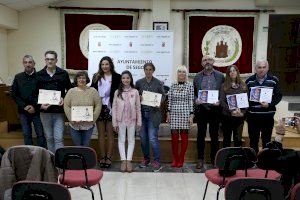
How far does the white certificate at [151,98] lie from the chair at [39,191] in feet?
8.31

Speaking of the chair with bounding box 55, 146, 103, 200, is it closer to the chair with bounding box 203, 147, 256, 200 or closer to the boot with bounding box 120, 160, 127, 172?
the chair with bounding box 203, 147, 256, 200

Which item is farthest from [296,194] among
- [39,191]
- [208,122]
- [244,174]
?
[208,122]

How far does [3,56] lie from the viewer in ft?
25.1

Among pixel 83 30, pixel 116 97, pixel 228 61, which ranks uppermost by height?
pixel 83 30

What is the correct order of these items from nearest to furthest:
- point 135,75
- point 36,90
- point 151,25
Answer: point 36,90
point 135,75
point 151,25

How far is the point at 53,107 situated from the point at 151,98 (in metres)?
1.26

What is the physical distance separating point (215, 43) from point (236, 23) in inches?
23.7

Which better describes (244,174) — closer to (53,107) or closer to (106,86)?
(106,86)

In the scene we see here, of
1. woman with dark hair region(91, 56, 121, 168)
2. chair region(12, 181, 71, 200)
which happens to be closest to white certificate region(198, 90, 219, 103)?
woman with dark hair region(91, 56, 121, 168)

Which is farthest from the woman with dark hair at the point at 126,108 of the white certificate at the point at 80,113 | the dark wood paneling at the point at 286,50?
the dark wood paneling at the point at 286,50

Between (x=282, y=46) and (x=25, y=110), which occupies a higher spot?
(x=282, y=46)

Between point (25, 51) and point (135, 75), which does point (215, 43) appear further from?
point (25, 51)

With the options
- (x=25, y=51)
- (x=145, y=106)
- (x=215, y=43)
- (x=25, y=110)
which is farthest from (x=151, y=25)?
(x=25, y=110)

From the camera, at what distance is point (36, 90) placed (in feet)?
15.7
